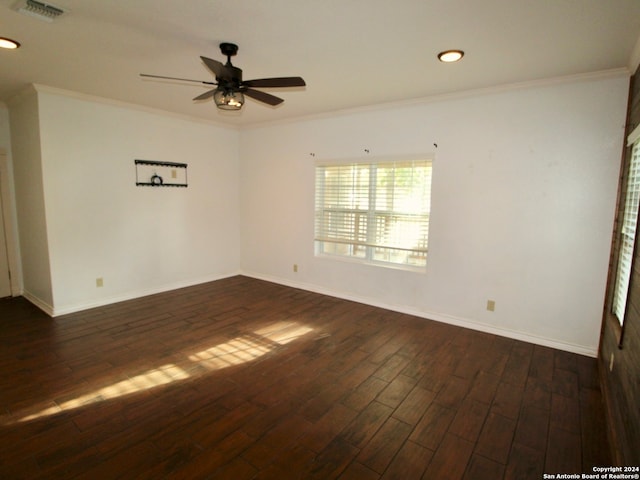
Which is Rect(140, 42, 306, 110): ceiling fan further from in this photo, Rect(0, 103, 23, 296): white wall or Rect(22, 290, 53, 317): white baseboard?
Rect(0, 103, 23, 296): white wall

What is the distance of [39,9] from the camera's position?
2.01 m

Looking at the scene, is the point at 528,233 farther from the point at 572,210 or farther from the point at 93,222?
the point at 93,222

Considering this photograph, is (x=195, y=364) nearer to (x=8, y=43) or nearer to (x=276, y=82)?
(x=276, y=82)

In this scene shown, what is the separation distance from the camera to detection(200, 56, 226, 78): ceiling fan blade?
2.13 meters

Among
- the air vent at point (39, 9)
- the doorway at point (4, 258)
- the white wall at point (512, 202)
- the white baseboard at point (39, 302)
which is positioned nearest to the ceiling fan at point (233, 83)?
the air vent at point (39, 9)

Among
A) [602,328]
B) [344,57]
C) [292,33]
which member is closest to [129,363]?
[292,33]

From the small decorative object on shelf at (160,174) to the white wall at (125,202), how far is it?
7 centimetres

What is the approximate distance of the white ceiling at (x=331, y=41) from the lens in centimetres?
198

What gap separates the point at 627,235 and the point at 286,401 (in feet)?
8.93

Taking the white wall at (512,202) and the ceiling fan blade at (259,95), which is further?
the white wall at (512,202)

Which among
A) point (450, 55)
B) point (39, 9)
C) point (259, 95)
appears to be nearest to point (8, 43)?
point (39, 9)

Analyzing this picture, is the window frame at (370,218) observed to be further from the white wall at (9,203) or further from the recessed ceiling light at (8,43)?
the white wall at (9,203)

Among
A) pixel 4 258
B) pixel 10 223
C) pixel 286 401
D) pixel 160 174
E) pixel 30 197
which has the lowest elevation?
pixel 286 401

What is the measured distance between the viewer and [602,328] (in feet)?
9.74
